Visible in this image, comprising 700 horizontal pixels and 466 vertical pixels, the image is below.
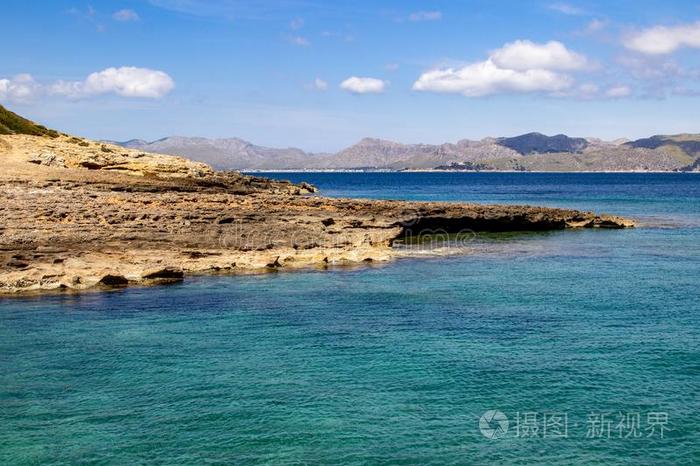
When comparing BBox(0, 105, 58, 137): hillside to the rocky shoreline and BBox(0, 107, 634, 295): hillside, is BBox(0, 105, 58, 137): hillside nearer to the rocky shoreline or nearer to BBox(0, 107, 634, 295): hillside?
BBox(0, 107, 634, 295): hillside

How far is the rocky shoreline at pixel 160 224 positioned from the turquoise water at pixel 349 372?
3.72m

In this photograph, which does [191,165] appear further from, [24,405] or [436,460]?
[436,460]

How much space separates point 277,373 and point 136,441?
587cm

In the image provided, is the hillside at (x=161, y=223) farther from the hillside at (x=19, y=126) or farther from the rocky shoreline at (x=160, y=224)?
the hillside at (x=19, y=126)

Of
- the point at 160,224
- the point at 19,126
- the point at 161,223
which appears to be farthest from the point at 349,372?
the point at 19,126

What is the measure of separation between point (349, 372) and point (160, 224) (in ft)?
89.0

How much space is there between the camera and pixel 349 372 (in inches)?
867

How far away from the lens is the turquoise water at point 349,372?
16812mm

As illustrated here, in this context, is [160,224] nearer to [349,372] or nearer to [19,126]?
[349,372]

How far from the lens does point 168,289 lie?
35.7 meters

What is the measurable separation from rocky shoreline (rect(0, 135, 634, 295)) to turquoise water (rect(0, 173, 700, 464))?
12.2 ft

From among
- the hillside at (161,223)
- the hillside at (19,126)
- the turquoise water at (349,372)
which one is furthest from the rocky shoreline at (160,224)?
the hillside at (19,126)

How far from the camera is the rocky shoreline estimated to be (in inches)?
1497

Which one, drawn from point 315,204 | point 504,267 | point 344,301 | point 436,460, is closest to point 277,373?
point 436,460
